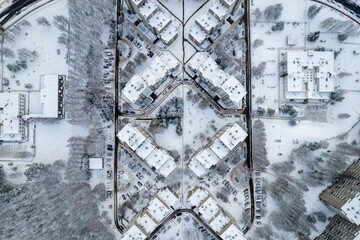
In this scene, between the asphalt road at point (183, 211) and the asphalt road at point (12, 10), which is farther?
the asphalt road at point (12, 10)

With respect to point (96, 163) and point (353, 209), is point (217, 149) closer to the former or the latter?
point (96, 163)

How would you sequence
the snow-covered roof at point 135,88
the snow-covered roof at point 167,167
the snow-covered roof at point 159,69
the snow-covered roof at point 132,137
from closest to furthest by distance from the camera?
the snow-covered roof at point 135,88 < the snow-covered roof at point 132,137 < the snow-covered roof at point 159,69 < the snow-covered roof at point 167,167

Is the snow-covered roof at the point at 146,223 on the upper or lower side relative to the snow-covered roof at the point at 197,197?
lower

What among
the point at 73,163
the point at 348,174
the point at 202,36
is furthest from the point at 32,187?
the point at 348,174

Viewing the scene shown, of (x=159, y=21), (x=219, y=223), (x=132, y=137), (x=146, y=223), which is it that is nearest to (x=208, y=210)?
(x=219, y=223)

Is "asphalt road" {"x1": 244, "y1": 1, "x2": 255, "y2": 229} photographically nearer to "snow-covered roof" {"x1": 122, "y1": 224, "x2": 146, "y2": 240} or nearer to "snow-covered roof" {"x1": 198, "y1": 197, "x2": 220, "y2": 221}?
"snow-covered roof" {"x1": 198, "y1": 197, "x2": 220, "y2": 221}

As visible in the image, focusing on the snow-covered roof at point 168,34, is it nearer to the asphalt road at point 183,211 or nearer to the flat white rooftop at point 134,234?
the asphalt road at point 183,211

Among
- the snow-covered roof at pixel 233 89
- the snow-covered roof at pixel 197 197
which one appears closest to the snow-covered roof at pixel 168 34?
the snow-covered roof at pixel 233 89
